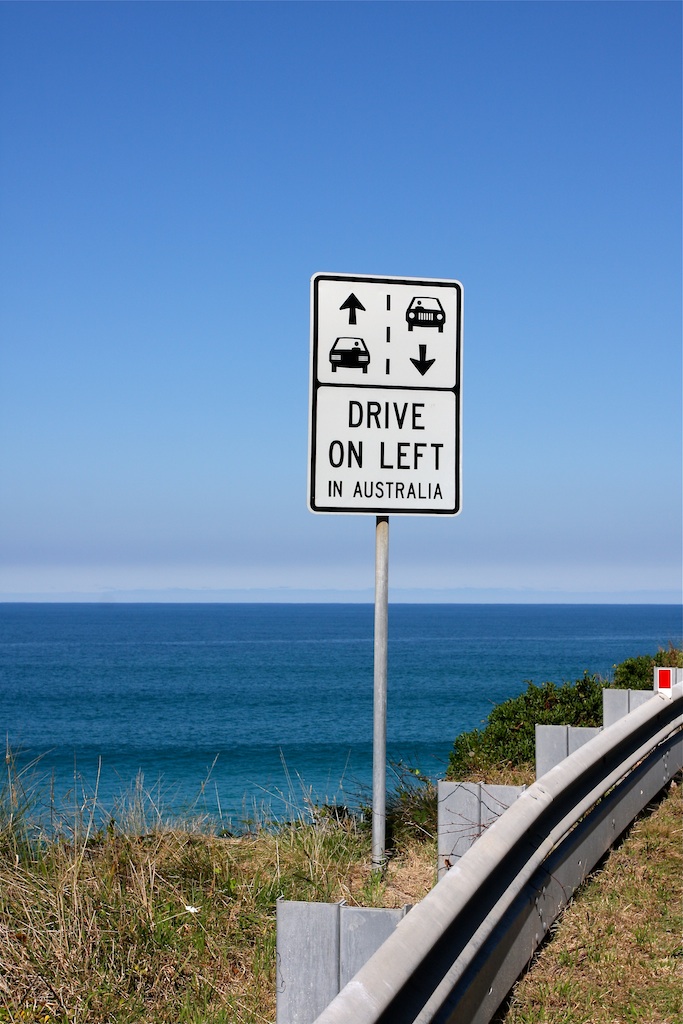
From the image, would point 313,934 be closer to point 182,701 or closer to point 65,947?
point 65,947

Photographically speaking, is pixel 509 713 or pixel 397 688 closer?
pixel 509 713

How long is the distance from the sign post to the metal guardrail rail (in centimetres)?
154

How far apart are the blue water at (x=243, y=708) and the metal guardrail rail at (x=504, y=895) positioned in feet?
6.17

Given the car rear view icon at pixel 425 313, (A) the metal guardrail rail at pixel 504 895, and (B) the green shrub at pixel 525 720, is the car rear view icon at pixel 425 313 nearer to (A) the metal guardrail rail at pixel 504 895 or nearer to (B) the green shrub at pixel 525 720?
(A) the metal guardrail rail at pixel 504 895

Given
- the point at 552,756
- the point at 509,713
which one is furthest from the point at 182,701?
the point at 552,756

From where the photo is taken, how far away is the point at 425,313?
6.14 metres

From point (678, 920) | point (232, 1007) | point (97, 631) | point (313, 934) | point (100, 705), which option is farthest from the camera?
point (97, 631)

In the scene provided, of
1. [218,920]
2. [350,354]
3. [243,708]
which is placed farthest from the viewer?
[243,708]

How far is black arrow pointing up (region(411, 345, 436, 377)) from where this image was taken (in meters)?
6.11

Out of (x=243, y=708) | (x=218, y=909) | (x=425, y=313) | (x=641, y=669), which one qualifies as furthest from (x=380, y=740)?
(x=243, y=708)

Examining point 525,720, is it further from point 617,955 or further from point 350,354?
point 617,955

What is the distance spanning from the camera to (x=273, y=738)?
54.1m

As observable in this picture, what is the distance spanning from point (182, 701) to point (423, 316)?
70.7m

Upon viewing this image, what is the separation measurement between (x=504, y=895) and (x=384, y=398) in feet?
10.3
